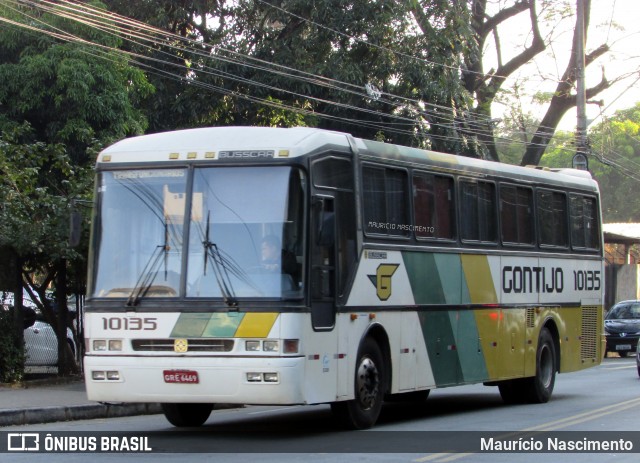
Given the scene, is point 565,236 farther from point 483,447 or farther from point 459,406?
point 483,447

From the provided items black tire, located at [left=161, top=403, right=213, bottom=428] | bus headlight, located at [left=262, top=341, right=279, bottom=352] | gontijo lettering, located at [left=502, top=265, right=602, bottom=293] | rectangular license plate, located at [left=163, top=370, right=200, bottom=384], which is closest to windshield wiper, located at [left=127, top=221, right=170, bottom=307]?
rectangular license plate, located at [left=163, top=370, right=200, bottom=384]

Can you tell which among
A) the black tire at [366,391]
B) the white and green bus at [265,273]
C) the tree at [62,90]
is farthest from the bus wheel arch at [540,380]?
the tree at [62,90]

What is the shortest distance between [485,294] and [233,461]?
6959 mm

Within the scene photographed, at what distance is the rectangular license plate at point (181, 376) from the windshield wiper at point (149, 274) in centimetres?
87

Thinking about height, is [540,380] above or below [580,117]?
below

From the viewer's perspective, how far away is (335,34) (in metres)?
30.8

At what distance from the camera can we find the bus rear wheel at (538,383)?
18047 mm

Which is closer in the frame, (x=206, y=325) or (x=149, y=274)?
(x=206, y=325)

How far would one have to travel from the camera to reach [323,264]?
12461 millimetres

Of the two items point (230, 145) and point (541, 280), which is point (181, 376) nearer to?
point (230, 145)

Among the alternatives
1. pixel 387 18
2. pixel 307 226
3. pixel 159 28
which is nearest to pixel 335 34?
pixel 387 18

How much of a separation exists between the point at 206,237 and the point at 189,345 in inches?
45.6

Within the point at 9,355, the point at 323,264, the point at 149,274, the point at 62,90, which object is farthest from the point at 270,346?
the point at 62,90

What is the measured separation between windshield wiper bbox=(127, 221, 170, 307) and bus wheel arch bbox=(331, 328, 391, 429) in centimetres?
257
